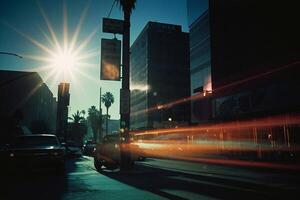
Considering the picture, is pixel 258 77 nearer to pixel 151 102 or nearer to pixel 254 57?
pixel 254 57

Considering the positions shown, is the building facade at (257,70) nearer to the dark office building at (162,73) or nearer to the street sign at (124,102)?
the street sign at (124,102)

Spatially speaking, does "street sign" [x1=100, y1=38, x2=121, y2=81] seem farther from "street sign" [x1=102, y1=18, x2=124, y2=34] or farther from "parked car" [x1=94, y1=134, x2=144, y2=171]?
"parked car" [x1=94, y1=134, x2=144, y2=171]

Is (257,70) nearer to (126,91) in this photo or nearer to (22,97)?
(126,91)

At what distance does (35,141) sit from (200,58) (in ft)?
133

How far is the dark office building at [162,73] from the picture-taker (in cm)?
10238

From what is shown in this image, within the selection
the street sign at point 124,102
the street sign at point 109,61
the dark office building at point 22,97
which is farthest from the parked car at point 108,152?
the dark office building at point 22,97

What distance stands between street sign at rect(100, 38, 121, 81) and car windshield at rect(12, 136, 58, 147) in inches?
170

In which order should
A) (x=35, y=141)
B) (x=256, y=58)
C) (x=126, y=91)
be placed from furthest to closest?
(x=256, y=58)
(x=126, y=91)
(x=35, y=141)

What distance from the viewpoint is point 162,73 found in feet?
342

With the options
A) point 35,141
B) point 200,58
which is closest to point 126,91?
point 35,141

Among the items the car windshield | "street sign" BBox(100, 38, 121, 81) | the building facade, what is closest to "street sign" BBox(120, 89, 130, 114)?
"street sign" BBox(100, 38, 121, 81)

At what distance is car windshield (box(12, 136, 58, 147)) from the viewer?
14.1 metres

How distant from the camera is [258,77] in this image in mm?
32406

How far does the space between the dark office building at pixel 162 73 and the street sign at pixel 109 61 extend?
3173 inches
